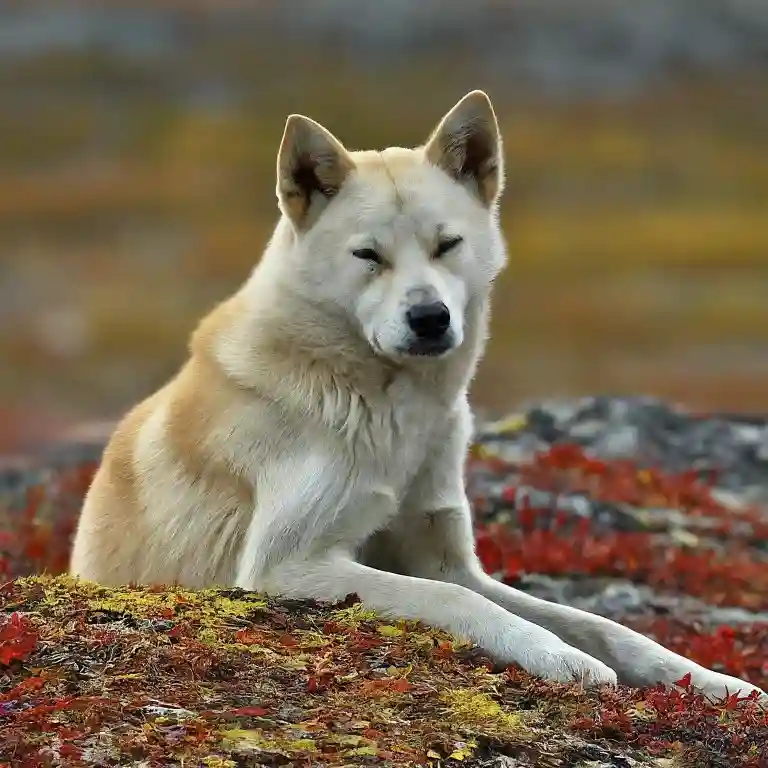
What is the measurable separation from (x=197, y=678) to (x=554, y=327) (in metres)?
31.3

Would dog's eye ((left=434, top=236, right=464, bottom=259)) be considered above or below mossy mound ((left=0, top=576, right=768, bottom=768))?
above

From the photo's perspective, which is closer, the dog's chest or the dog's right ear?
the dog's chest

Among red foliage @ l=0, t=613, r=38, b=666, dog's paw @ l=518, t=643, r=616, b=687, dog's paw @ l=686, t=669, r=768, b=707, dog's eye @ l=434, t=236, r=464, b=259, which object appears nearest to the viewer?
red foliage @ l=0, t=613, r=38, b=666

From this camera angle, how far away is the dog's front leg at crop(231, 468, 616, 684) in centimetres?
574

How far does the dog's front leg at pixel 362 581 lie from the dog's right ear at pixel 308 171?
1482 millimetres

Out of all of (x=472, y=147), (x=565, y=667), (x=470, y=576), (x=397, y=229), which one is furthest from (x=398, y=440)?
(x=472, y=147)

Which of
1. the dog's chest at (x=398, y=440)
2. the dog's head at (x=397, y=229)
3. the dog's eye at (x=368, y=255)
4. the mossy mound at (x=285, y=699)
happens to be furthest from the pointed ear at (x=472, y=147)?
the mossy mound at (x=285, y=699)

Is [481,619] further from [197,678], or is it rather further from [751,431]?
[751,431]

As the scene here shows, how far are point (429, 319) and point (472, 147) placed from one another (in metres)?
1.32

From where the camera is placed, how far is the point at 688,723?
5234 mm

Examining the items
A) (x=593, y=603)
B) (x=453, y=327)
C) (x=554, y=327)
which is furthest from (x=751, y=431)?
(x=554, y=327)

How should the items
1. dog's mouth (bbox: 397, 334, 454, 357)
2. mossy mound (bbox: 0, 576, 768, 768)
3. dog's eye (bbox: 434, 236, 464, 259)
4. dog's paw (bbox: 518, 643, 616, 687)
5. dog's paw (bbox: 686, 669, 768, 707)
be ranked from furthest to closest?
dog's eye (bbox: 434, 236, 464, 259), dog's mouth (bbox: 397, 334, 454, 357), dog's paw (bbox: 686, 669, 768, 707), dog's paw (bbox: 518, 643, 616, 687), mossy mound (bbox: 0, 576, 768, 768)

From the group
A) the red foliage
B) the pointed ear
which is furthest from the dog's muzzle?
the red foliage

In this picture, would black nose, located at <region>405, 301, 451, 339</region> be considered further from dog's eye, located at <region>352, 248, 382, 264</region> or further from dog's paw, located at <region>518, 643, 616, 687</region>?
dog's paw, located at <region>518, 643, 616, 687</region>
